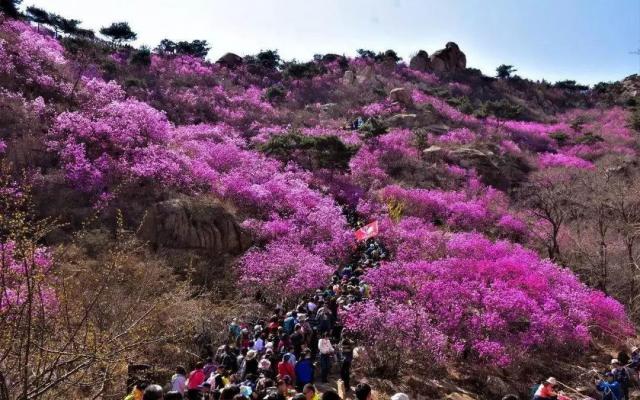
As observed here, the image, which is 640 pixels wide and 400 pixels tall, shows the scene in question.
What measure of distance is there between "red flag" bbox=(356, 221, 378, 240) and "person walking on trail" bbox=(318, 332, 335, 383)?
8.30m

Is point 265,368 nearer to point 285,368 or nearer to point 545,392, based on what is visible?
point 285,368

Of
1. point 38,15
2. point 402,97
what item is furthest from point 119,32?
point 402,97

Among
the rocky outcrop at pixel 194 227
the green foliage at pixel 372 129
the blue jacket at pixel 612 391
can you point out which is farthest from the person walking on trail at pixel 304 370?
the green foliage at pixel 372 129

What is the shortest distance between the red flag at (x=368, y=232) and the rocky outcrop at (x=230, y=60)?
35444 mm

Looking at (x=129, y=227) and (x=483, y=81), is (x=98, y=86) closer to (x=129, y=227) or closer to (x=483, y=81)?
(x=129, y=227)

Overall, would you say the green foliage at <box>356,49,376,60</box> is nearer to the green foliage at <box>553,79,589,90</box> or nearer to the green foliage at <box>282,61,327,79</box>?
the green foliage at <box>282,61,327,79</box>

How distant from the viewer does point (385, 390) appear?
42.1ft

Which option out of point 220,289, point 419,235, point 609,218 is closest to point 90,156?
point 220,289

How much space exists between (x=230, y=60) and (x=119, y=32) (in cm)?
1071

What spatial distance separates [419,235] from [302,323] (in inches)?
414

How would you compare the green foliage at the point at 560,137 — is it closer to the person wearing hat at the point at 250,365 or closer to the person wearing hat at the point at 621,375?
the person wearing hat at the point at 621,375

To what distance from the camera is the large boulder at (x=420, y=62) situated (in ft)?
195

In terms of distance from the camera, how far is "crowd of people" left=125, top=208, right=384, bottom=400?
8.75m

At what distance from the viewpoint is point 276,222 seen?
22.0 m
